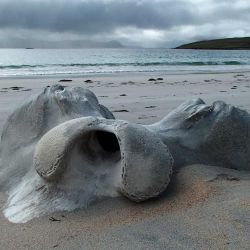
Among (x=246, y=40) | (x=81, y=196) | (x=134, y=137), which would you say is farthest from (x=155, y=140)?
(x=246, y=40)

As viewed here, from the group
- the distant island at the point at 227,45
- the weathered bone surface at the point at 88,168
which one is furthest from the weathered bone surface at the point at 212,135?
the distant island at the point at 227,45

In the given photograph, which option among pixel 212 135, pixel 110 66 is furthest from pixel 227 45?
pixel 212 135

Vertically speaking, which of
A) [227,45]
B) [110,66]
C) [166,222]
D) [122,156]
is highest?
[122,156]

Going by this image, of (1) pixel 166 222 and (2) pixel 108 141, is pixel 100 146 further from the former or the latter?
(1) pixel 166 222

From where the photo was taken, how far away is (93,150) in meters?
2.46

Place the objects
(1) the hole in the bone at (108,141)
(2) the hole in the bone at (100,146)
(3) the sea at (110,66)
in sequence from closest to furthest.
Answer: (2) the hole in the bone at (100,146)
(1) the hole in the bone at (108,141)
(3) the sea at (110,66)

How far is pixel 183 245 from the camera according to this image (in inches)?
75.2

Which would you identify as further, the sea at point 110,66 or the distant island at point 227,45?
the distant island at point 227,45

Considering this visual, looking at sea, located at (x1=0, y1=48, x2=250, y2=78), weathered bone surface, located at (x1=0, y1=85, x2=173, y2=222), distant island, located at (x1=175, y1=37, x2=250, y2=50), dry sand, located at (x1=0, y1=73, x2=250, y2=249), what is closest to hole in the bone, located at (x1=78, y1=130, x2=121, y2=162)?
weathered bone surface, located at (x1=0, y1=85, x2=173, y2=222)

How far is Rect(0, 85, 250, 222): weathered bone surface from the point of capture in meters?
2.21

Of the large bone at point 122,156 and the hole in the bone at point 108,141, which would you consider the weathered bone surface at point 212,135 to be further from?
the large bone at point 122,156

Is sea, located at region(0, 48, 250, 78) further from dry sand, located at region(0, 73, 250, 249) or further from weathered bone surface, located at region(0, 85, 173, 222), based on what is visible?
dry sand, located at region(0, 73, 250, 249)

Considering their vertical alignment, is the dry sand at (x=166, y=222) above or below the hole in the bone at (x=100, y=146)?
below

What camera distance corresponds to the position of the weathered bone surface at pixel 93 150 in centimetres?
221
